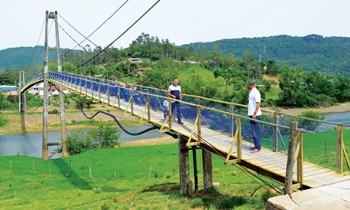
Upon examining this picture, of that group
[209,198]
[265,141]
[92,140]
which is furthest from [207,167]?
[92,140]

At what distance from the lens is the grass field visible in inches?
411

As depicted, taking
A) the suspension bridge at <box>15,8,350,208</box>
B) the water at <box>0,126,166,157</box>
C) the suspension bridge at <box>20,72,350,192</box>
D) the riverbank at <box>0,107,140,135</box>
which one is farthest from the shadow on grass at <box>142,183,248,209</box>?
the riverbank at <box>0,107,140,135</box>

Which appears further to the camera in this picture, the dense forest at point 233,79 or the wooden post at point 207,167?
the dense forest at point 233,79

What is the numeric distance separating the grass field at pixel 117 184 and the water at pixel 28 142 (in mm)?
7296

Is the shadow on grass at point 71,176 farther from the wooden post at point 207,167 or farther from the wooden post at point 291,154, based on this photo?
the wooden post at point 291,154

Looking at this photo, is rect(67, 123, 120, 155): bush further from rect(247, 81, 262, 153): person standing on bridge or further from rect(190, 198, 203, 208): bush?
rect(247, 81, 262, 153): person standing on bridge

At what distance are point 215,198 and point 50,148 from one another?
2814 centimetres

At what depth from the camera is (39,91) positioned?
78.0 metres

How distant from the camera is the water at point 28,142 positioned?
113 ft

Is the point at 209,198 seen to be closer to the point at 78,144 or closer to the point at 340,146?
the point at 340,146

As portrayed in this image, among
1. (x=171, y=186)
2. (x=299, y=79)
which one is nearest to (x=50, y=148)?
(x=171, y=186)

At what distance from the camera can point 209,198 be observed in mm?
10289

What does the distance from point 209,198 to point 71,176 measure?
42.2 ft

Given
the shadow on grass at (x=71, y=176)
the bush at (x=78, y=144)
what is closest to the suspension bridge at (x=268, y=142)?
the shadow on grass at (x=71, y=176)
